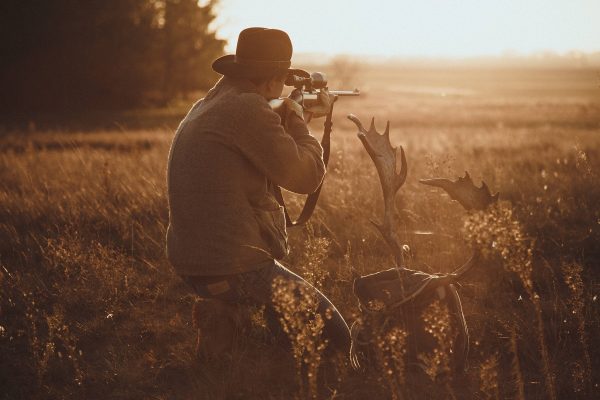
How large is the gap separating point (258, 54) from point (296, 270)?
2.28m

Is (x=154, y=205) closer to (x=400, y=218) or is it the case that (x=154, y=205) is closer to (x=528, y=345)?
(x=400, y=218)

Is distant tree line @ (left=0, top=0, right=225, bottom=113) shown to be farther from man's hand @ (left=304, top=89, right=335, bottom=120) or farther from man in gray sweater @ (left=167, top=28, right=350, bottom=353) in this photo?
man in gray sweater @ (left=167, top=28, right=350, bottom=353)

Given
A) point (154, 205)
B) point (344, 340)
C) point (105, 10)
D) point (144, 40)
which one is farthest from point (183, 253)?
point (144, 40)

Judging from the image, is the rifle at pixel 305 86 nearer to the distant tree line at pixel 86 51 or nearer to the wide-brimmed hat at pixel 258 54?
the wide-brimmed hat at pixel 258 54

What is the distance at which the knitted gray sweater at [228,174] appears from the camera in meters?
3.78

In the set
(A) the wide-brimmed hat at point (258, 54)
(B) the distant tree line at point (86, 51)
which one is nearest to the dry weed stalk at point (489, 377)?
(A) the wide-brimmed hat at point (258, 54)

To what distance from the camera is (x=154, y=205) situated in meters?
7.20

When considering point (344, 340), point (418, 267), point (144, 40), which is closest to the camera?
point (344, 340)

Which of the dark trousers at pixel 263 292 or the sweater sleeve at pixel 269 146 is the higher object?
the sweater sleeve at pixel 269 146

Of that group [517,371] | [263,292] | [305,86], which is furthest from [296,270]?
[517,371]

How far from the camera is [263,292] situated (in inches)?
158

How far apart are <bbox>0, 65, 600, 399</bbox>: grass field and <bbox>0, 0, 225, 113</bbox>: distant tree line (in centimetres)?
1858

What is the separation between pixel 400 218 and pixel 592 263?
1956 mm

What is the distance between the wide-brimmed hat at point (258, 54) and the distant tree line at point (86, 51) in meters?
24.1
